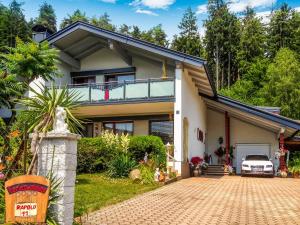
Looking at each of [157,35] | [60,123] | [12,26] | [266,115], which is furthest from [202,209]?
[157,35]

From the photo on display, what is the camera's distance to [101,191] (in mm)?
12680

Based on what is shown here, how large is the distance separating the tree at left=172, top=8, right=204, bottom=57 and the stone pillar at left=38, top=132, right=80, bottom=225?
178 ft

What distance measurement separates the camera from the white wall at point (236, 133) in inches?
1176

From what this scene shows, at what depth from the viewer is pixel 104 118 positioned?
2523 centimetres

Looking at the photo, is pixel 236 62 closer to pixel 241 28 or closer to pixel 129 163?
pixel 241 28

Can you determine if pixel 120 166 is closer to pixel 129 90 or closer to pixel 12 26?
pixel 129 90

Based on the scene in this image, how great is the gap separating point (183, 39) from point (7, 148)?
178ft

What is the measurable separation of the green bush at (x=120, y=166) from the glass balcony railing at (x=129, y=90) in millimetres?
4313

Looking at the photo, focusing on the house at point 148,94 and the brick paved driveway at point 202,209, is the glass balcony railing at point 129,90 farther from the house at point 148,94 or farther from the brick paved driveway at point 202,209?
the brick paved driveway at point 202,209

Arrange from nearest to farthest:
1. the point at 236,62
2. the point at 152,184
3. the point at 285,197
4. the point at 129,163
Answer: the point at 285,197
the point at 152,184
the point at 129,163
the point at 236,62

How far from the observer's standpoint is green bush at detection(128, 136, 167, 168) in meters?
18.5

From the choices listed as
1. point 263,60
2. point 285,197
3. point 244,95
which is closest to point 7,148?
point 285,197

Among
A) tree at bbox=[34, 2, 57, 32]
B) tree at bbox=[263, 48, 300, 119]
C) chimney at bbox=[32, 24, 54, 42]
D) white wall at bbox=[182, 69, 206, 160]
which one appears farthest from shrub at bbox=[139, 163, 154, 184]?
tree at bbox=[34, 2, 57, 32]

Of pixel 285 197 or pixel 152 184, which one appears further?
pixel 152 184
